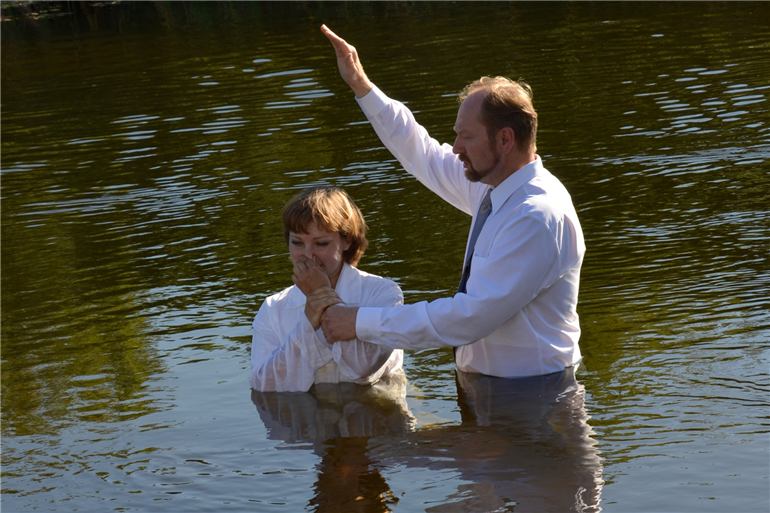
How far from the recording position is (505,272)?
6.34 meters

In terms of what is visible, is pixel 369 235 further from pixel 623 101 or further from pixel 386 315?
pixel 623 101

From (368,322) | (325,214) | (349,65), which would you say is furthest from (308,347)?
(349,65)

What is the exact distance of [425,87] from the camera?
64.6ft

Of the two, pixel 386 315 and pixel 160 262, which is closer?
pixel 386 315

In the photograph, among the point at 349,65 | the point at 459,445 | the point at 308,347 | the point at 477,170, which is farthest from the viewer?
the point at 349,65

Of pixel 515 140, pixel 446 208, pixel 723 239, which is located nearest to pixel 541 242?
pixel 515 140

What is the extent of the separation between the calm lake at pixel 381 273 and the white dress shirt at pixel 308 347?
145mm

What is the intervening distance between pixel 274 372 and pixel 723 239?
14.7ft

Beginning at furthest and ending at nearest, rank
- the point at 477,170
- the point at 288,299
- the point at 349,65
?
the point at 349,65 < the point at 288,299 < the point at 477,170

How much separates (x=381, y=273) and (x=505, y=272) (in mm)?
3722

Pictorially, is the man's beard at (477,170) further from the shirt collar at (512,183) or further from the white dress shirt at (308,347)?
the white dress shirt at (308,347)

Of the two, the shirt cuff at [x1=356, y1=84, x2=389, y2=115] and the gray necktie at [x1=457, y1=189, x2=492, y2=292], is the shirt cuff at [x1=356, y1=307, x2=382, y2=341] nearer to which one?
the gray necktie at [x1=457, y1=189, x2=492, y2=292]

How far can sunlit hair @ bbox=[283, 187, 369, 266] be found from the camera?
6668 mm

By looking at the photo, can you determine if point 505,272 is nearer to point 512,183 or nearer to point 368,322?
point 512,183
